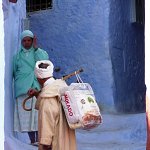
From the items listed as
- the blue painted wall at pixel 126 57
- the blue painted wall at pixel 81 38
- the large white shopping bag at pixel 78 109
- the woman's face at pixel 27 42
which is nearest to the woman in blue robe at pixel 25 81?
A: the woman's face at pixel 27 42

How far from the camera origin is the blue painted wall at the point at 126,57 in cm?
827

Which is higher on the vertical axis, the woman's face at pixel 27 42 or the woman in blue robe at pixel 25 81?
the woman's face at pixel 27 42

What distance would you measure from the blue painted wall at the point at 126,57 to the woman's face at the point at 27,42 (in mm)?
2460

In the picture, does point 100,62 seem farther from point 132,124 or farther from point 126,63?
point 132,124

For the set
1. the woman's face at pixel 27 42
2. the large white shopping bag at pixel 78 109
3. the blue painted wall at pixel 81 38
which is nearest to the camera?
the large white shopping bag at pixel 78 109

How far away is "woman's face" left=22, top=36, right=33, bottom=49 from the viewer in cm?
598

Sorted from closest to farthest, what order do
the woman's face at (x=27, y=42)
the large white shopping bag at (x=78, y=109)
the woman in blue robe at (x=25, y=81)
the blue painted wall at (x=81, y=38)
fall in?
the large white shopping bag at (x=78, y=109), the woman in blue robe at (x=25, y=81), the woman's face at (x=27, y=42), the blue painted wall at (x=81, y=38)

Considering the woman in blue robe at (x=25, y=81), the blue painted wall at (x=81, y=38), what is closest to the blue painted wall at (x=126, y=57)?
the blue painted wall at (x=81, y=38)

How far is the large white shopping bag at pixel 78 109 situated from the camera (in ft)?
12.3

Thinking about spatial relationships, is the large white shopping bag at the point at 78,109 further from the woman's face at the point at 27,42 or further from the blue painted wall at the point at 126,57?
the blue painted wall at the point at 126,57

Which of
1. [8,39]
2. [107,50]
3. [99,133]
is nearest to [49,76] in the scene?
[8,39]

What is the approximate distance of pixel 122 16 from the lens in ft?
27.8

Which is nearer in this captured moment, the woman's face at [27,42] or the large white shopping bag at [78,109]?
the large white shopping bag at [78,109]

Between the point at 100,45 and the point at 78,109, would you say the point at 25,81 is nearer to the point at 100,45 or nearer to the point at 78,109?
the point at 78,109
